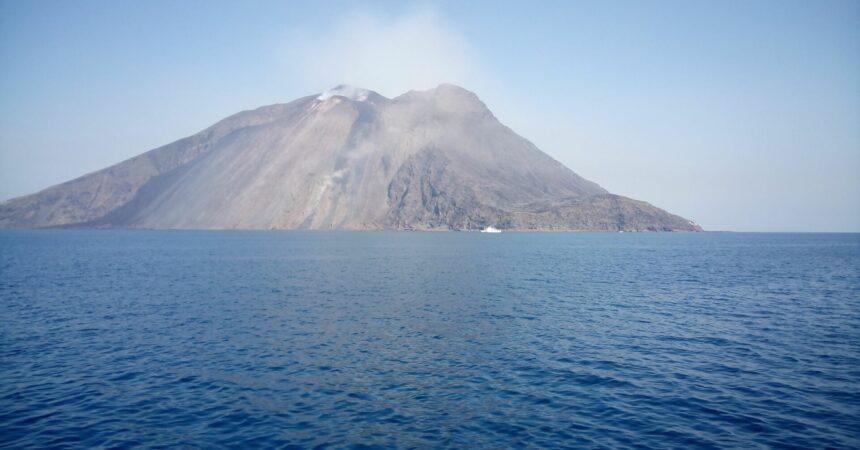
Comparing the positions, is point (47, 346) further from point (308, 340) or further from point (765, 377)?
point (765, 377)

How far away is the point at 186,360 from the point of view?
1305 inches

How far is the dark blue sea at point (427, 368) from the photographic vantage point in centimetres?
2197

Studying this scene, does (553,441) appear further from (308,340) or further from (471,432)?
(308,340)

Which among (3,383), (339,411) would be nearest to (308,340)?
(339,411)

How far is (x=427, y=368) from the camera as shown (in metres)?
31.9

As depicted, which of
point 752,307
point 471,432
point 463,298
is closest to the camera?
point 471,432

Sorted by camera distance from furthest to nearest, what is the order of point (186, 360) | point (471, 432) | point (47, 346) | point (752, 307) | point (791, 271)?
point (791, 271) → point (752, 307) → point (47, 346) → point (186, 360) → point (471, 432)

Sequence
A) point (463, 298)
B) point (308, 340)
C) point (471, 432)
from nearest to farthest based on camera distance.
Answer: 1. point (471, 432)
2. point (308, 340)
3. point (463, 298)

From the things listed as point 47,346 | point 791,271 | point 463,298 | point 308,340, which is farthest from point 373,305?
point 791,271

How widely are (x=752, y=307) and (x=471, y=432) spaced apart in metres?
47.9

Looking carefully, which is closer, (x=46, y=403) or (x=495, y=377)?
(x=46, y=403)

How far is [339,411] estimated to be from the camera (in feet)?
→ 79.8

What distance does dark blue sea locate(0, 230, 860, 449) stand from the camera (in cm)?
2197

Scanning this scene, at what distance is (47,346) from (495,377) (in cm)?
3375
